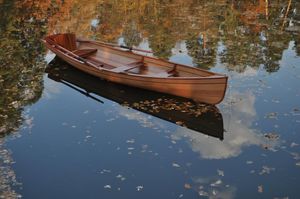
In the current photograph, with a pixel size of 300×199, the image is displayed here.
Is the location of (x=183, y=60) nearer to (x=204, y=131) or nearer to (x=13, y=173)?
(x=204, y=131)

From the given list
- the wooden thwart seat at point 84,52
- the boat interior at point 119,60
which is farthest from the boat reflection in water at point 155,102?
the wooden thwart seat at point 84,52

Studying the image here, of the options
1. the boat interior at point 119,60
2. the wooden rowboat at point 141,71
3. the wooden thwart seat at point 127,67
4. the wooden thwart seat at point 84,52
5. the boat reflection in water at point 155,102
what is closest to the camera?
the boat reflection in water at point 155,102

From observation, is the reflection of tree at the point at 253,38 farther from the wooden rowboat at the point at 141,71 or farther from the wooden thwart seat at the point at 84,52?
the wooden thwart seat at the point at 84,52

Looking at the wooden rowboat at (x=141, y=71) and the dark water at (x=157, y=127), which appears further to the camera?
the wooden rowboat at (x=141, y=71)

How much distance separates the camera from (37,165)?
44.7 feet

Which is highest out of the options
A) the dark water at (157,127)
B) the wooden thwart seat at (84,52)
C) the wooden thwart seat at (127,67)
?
the wooden thwart seat at (84,52)

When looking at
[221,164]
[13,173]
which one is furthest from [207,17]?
[13,173]

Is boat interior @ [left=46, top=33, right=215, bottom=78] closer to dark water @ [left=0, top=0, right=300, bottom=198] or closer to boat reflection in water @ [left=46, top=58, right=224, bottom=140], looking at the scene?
boat reflection in water @ [left=46, top=58, right=224, bottom=140]

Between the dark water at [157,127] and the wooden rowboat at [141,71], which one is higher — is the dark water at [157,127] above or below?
below

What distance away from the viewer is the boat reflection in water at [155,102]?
16344 mm

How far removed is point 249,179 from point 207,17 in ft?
85.1

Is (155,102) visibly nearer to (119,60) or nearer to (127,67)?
(127,67)

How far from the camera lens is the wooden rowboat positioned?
17062 millimetres

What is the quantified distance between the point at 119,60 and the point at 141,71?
2.38 m
